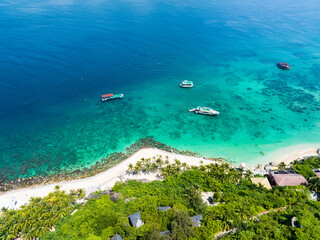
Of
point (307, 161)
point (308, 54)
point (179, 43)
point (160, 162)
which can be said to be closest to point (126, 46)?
point (179, 43)

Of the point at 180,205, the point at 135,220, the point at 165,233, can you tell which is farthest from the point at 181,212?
the point at 135,220

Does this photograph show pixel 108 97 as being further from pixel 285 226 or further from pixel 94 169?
pixel 285 226

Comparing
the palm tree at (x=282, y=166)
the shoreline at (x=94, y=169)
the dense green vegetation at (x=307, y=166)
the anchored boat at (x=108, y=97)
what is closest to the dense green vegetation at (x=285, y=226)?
the dense green vegetation at (x=307, y=166)

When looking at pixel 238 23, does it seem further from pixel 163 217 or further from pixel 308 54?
pixel 163 217

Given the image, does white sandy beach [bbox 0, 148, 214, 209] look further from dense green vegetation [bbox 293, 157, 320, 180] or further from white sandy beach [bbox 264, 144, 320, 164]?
dense green vegetation [bbox 293, 157, 320, 180]

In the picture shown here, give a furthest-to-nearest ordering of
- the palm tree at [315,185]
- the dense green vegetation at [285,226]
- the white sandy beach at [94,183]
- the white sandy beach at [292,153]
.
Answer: the white sandy beach at [292,153] < the white sandy beach at [94,183] < the palm tree at [315,185] < the dense green vegetation at [285,226]

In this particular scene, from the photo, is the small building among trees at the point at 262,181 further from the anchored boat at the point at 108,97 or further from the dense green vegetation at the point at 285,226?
the anchored boat at the point at 108,97
